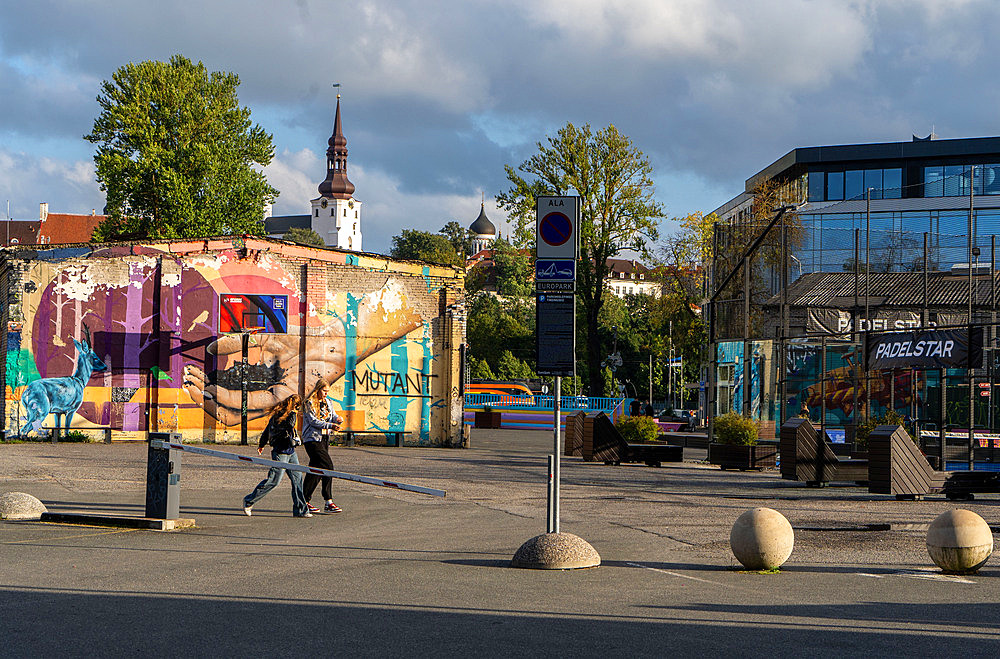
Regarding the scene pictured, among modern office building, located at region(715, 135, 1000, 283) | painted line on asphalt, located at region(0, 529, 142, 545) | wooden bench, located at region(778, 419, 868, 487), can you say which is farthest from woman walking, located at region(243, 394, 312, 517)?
modern office building, located at region(715, 135, 1000, 283)

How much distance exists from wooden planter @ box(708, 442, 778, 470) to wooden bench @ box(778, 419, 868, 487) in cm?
544

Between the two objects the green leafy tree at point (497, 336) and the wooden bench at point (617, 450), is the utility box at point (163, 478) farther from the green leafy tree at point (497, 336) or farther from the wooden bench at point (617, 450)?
the green leafy tree at point (497, 336)

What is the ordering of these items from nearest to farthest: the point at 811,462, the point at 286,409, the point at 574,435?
the point at 286,409 → the point at 811,462 → the point at 574,435

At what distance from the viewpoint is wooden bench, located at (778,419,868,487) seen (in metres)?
19.5

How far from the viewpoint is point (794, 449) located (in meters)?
19.5

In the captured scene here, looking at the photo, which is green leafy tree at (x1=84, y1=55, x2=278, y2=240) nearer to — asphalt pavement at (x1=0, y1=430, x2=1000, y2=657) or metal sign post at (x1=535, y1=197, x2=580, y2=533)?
asphalt pavement at (x1=0, y1=430, x2=1000, y2=657)

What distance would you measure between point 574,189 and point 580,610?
40191mm

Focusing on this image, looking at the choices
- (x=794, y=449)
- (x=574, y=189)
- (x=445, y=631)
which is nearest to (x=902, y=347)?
(x=794, y=449)

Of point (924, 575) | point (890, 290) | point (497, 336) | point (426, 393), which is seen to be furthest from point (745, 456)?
point (497, 336)

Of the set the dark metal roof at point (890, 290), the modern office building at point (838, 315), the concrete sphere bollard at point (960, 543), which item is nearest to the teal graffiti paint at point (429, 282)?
the modern office building at point (838, 315)

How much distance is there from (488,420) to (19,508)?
35670mm

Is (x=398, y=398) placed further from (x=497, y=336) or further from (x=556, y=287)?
(x=497, y=336)

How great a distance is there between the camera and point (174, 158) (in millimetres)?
50500

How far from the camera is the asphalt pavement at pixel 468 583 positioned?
702 cm
